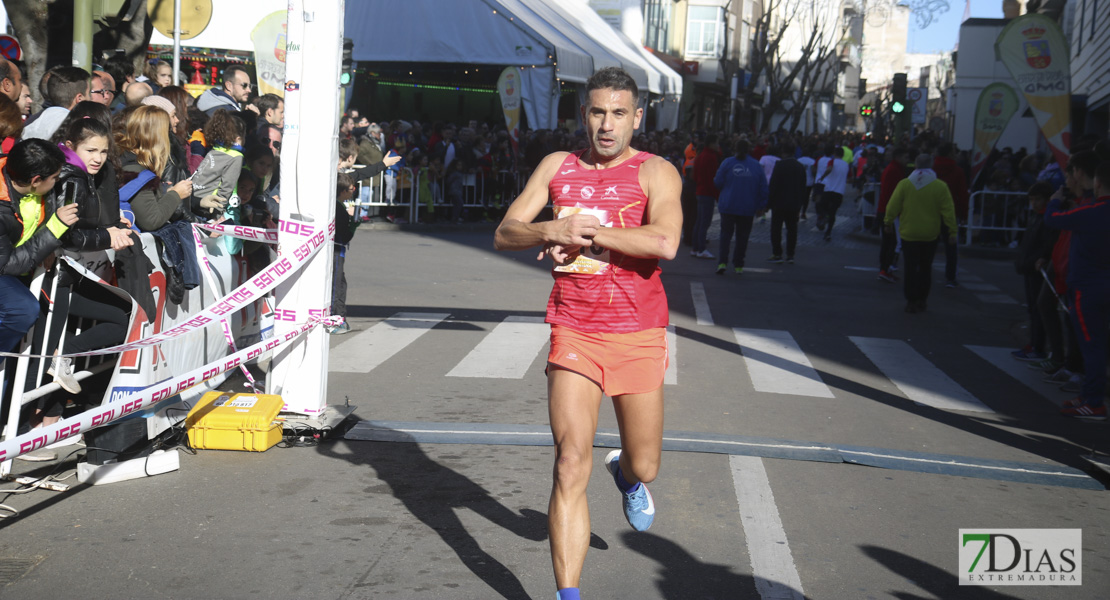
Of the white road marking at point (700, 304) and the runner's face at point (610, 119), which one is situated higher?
the runner's face at point (610, 119)

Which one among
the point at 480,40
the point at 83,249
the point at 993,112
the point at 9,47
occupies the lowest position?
the point at 83,249

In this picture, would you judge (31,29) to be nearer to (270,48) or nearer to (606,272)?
(270,48)

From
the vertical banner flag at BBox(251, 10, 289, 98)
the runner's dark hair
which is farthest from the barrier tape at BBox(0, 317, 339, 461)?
the vertical banner flag at BBox(251, 10, 289, 98)

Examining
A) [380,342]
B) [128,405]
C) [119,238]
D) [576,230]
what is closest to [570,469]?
[576,230]

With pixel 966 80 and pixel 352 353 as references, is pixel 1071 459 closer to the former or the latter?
pixel 352 353

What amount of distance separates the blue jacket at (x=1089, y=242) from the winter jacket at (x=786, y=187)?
9.52 meters

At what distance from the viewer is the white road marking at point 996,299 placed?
14337 millimetres

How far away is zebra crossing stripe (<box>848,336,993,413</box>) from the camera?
8344mm

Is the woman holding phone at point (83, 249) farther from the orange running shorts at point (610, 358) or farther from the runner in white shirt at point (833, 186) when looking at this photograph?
the runner in white shirt at point (833, 186)

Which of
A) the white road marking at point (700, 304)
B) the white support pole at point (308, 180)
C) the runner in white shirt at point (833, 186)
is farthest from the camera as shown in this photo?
the runner in white shirt at point (833, 186)

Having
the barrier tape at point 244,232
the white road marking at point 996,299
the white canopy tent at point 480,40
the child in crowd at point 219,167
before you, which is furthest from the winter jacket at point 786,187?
the barrier tape at point 244,232

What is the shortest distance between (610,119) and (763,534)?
2134 mm

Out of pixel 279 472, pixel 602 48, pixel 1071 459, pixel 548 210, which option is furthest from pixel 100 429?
pixel 602 48

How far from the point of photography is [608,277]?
4090 millimetres
